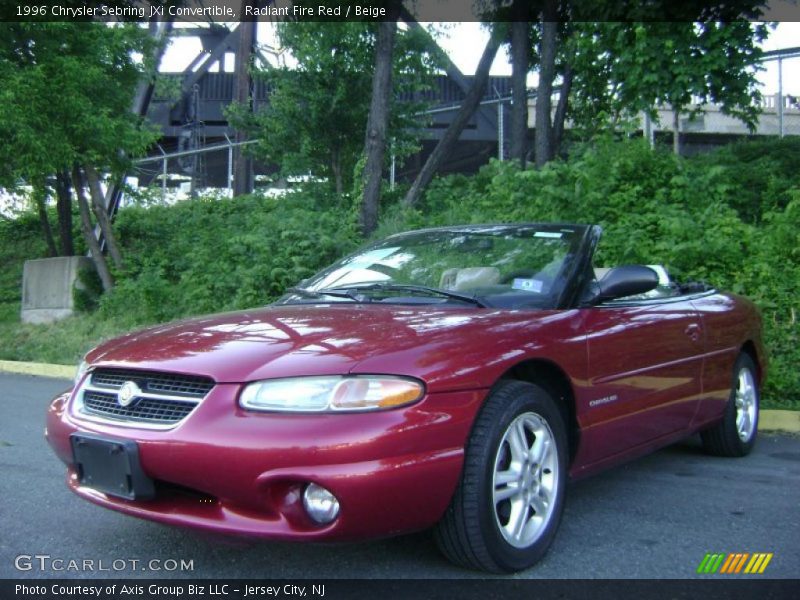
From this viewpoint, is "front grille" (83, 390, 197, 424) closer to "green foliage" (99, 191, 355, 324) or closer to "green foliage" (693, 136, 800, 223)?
"green foliage" (99, 191, 355, 324)

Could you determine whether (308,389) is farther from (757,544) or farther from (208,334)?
(757,544)

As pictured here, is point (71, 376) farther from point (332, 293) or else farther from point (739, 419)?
point (739, 419)

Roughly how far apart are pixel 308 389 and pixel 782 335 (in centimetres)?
552

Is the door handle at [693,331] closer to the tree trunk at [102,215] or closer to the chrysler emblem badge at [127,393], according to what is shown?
the chrysler emblem badge at [127,393]

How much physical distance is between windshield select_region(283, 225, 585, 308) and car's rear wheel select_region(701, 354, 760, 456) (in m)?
1.66

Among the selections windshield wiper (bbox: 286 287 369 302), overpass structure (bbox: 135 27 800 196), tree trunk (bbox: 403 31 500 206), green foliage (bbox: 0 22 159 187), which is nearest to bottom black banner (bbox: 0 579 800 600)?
windshield wiper (bbox: 286 287 369 302)

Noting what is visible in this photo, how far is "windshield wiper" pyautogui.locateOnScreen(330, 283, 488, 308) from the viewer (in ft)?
11.5

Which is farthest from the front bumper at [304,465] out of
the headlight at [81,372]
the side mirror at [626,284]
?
the side mirror at [626,284]

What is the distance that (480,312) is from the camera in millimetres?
3297

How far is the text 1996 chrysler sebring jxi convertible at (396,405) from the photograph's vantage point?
256cm

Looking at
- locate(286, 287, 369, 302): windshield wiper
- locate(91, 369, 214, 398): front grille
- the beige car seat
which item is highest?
the beige car seat

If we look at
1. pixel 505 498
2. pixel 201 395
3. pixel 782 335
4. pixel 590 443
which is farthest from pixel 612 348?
pixel 782 335

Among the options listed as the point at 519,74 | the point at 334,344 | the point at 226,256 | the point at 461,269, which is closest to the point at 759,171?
the point at 519,74

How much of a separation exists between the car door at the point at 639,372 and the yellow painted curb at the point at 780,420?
2.14 m
